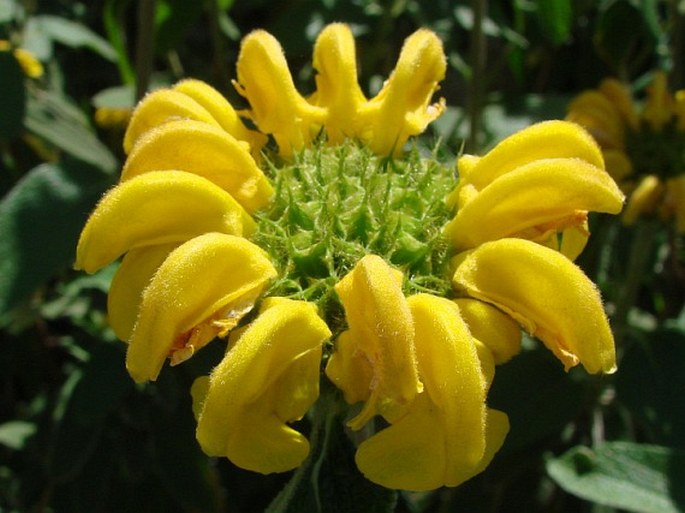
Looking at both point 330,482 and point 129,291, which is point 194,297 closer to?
point 129,291

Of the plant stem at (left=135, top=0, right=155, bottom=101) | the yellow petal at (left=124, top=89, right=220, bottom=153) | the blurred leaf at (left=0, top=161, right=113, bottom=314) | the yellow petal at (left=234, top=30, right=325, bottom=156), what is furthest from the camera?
the plant stem at (left=135, top=0, right=155, bottom=101)

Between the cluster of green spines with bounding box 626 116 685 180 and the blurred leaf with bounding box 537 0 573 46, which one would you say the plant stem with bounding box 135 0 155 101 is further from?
the cluster of green spines with bounding box 626 116 685 180

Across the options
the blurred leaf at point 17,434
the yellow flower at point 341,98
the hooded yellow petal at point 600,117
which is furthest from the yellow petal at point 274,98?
the blurred leaf at point 17,434

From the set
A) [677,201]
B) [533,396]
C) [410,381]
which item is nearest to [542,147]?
[410,381]

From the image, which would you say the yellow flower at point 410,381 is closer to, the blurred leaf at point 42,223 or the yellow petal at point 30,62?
the blurred leaf at point 42,223

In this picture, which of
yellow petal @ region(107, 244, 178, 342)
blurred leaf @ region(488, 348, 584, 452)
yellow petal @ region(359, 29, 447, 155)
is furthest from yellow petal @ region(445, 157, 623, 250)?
blurred leaf @ region(488, 348, 584, 452)

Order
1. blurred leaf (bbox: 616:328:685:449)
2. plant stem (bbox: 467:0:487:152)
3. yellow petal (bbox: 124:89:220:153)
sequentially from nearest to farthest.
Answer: yellow petal (bbox: 124:89:220:153)
blurred leaf (bbox: 616:328:685:449)
plant stem (bbox: 467:0:487:152)

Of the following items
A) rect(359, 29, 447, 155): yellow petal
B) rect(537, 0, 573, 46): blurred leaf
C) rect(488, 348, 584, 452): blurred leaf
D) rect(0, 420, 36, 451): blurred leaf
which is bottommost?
rect(0, 420, 36, 451): blurred leaf

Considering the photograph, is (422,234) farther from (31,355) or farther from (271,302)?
(31,355)
